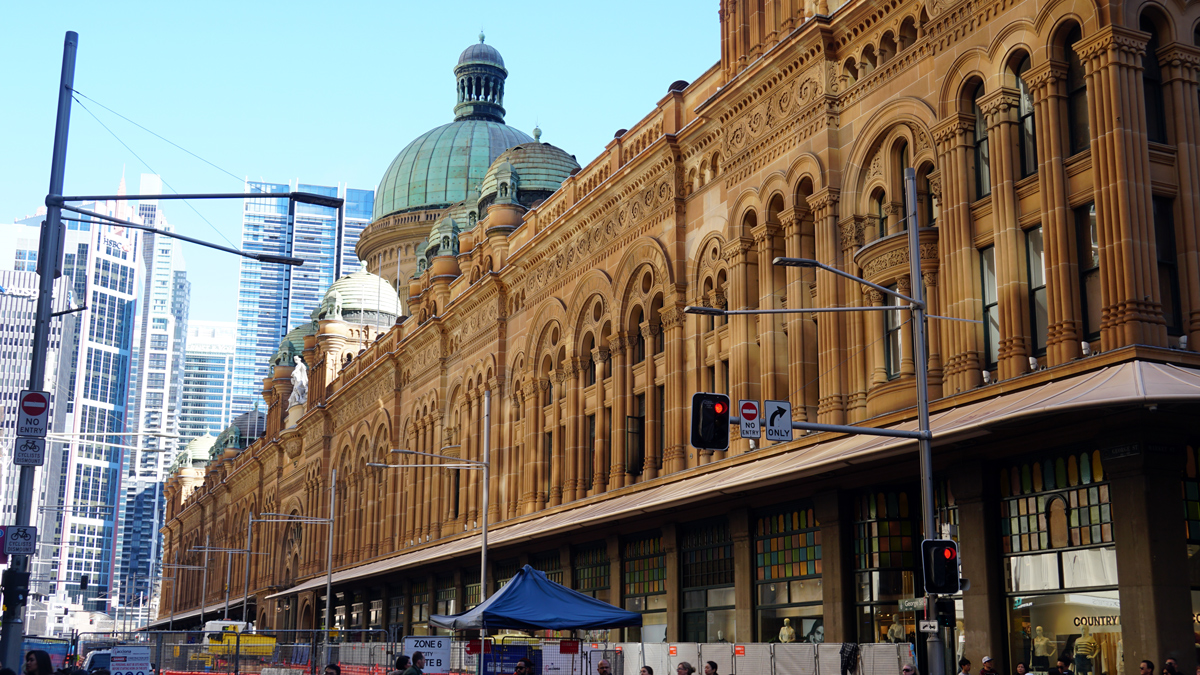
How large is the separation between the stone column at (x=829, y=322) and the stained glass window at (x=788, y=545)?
7.87 ft

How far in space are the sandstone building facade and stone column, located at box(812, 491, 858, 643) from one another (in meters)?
0.08

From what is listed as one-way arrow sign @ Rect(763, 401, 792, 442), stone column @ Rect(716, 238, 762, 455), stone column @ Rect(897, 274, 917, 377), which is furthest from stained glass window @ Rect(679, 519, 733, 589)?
one-way arrow sign @ Rect(763, 401, 792, 442)

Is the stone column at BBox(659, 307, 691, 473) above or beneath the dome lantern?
beneath

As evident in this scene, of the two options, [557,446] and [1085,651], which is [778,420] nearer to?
[1085,651]

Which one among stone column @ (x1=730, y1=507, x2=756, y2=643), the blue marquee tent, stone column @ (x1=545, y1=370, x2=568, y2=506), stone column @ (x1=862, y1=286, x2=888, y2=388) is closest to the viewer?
the blue marquee tent

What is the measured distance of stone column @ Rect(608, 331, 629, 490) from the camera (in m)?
40.8

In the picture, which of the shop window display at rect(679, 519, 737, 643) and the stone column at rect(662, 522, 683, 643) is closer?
the shop window display at rect(679, 519, 737, 643)

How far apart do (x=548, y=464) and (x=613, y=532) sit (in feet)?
27.6

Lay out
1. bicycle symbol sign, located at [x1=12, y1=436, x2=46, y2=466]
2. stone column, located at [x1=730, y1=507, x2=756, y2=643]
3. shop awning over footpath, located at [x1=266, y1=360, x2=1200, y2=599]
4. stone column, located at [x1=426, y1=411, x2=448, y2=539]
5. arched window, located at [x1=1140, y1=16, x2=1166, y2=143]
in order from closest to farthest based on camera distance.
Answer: shop awning over footpath, located at [x1=266, y1=360, x2=1200, y2=599]
bicycle symbol sign, located at [x1=12, y1=436, x2=46, y2=466]
arched window, located at [x1=1140, y1=16, x2=1166, y2=143]
stone column, located at [x1=730, y1=507, x2=756, y2=643]
stone column, located at [x1=426, y1=411, x2=448, y2=539]

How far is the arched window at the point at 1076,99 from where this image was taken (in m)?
23.8

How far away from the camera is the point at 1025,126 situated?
25281 mm

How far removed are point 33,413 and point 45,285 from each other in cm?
200

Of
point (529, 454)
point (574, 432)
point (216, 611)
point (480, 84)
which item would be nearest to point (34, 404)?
point (574, 432)

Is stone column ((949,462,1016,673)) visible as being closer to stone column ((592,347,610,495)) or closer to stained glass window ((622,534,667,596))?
stained glass window ((622,534,667,596))
